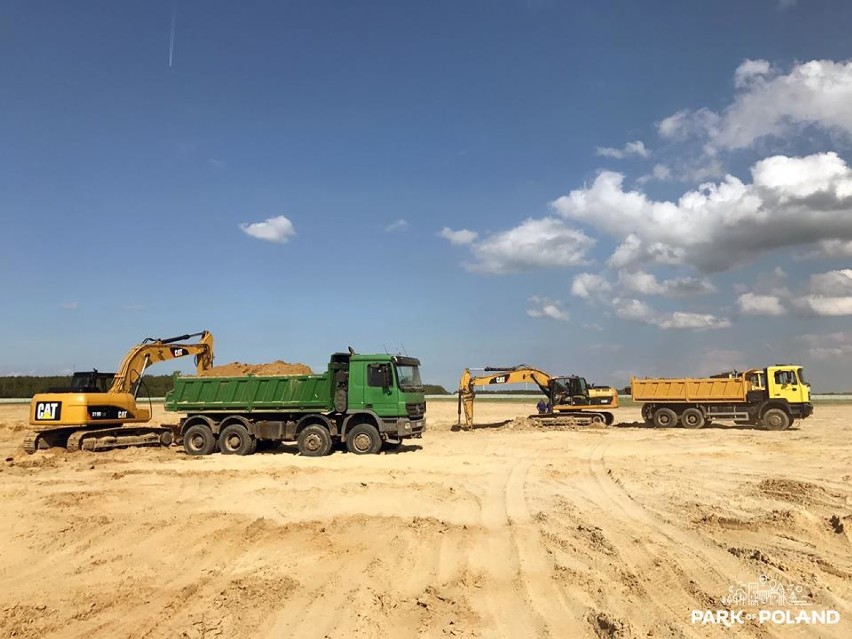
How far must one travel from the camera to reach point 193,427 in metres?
18.9

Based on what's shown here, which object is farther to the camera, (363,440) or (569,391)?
(569,391)

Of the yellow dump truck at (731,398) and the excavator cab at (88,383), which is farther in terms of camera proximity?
the yellow dump truck at (731,398)

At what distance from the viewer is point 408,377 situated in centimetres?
1786

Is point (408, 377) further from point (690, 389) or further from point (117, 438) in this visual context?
point (690, 389)

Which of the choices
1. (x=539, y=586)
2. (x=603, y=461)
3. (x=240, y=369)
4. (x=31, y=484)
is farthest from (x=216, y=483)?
(x=603, y=461)

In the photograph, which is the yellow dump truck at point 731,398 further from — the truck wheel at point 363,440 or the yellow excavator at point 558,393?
the truck wheel at point 363,440

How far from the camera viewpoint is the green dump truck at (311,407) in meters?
17.4

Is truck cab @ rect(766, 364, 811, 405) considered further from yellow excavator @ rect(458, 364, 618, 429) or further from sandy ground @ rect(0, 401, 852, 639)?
sandy ground @ rect(0, 401, 852, 639)

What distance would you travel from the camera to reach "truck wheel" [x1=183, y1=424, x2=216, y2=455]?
18.6m

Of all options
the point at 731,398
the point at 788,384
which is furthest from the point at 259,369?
the point at 788,384

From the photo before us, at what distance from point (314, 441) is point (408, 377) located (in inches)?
140

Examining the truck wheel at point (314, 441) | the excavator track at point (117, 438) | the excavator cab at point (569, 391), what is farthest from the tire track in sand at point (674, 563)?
the excavator cab at point (569, 391)

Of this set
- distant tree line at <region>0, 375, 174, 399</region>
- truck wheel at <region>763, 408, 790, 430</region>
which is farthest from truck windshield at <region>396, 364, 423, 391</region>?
distant tree line at <region>0, 375, 174, 399</region>

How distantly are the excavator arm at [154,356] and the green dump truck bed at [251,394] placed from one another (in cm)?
199
